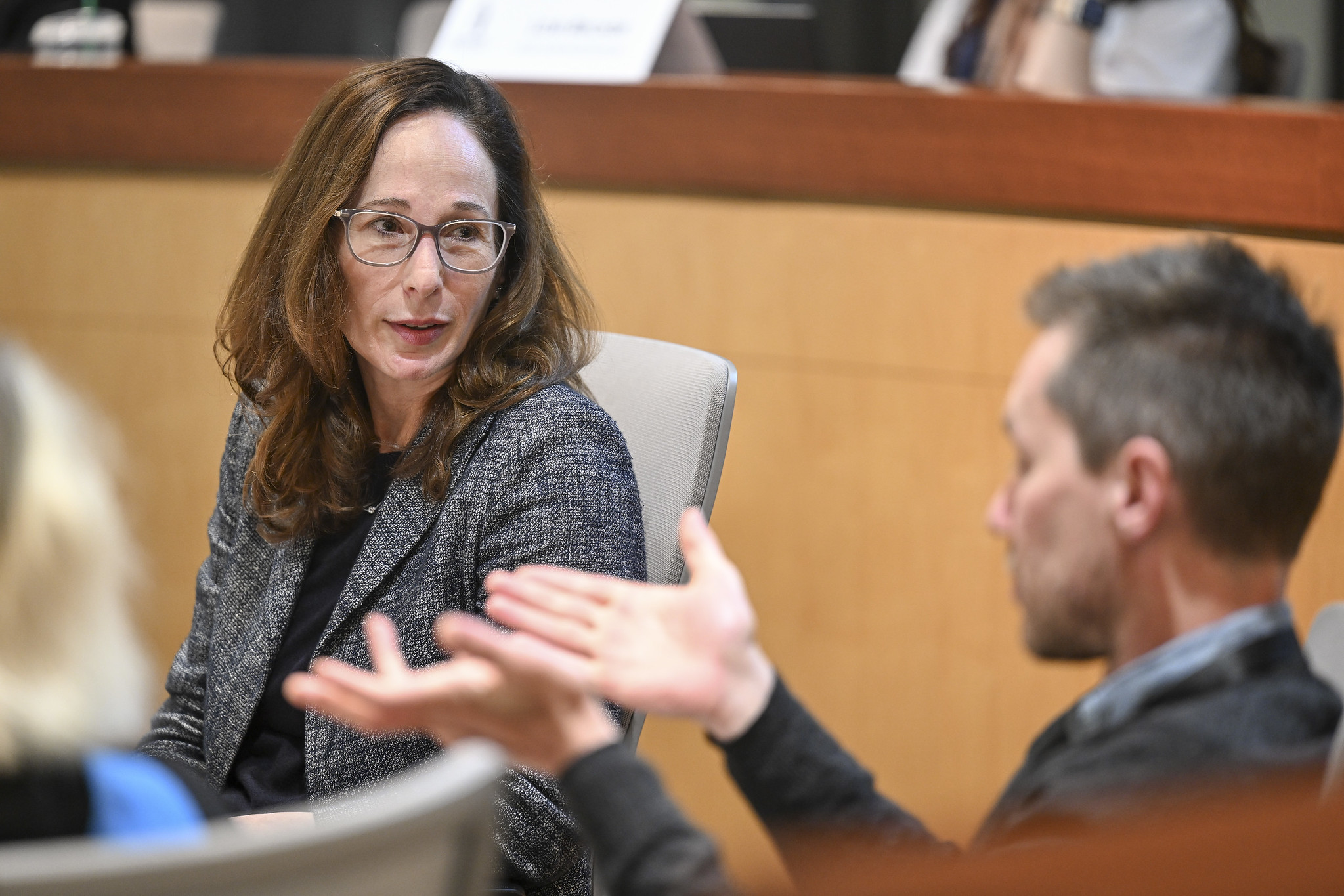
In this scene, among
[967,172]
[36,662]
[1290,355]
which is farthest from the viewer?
[967,172]

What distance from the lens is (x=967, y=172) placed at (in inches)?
79.0

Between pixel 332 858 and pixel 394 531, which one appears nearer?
pixel 332 858

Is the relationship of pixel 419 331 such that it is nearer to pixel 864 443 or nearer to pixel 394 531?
pixel 394 531

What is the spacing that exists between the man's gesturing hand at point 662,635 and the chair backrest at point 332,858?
195 millimetres

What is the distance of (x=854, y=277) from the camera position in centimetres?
211

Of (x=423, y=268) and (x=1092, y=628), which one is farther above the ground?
(x=1092, y=628)

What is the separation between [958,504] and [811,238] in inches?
19.1

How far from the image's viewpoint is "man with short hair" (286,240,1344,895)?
73 cm

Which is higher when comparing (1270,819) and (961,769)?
(1270,819)

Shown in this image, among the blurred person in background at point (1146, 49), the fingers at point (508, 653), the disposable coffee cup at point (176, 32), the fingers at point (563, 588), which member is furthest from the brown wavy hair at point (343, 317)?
the disposable coffee cup at point (176, 32)

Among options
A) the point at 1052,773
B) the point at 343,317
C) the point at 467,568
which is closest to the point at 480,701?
the point at 1052,773

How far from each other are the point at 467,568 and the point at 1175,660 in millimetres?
740

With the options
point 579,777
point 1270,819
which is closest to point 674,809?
point 579,777

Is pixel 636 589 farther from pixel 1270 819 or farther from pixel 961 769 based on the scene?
pixel 961 769
